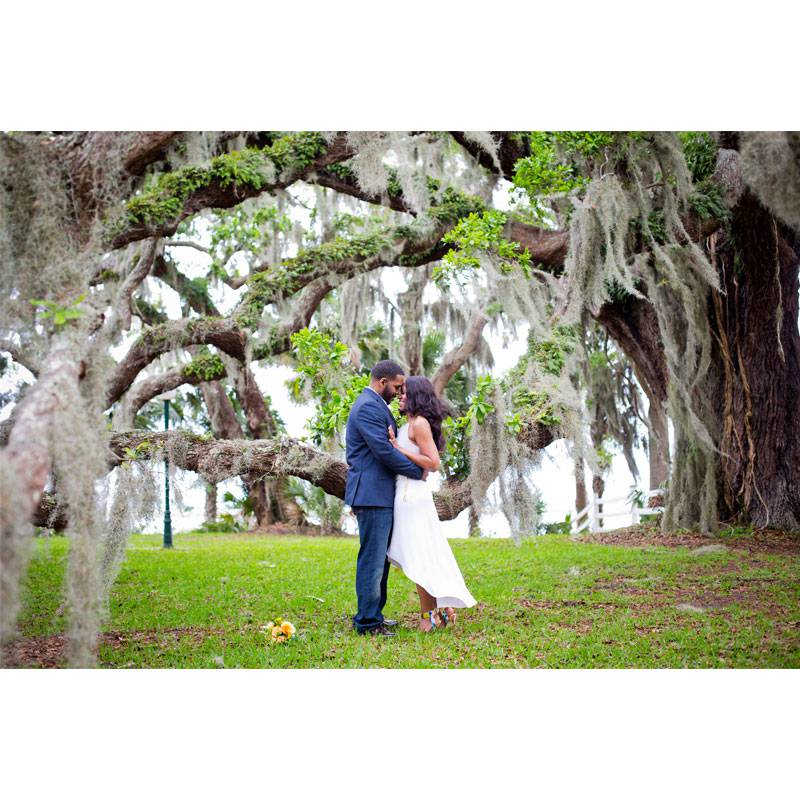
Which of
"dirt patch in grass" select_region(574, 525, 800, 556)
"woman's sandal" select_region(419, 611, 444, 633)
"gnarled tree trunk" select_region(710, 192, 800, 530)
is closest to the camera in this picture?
"woman's sandal" select_region(419, 611, 444, 633)

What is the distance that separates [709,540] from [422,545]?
429cm

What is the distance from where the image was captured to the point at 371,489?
4.38 m

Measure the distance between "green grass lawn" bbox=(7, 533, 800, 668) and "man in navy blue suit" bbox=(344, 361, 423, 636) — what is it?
0.22 meters

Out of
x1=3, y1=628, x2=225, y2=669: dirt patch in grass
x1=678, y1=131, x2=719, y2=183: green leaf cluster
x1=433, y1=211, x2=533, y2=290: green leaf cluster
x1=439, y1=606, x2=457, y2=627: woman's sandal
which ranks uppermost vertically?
x1=678, y1=131, x2=719, y2=183: green leaf cluster

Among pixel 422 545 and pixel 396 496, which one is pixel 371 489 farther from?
pixel 422 545

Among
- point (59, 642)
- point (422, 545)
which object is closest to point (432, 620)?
point (422, 545)

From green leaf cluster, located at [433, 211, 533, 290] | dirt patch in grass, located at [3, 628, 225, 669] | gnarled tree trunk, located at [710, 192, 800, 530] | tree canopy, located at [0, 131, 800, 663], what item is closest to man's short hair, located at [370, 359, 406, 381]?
tree canopy, located at [0, 131, 800, 663]

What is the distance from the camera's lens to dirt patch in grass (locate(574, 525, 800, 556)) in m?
7.25

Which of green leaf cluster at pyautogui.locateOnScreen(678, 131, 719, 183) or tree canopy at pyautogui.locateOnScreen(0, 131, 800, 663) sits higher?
green leaf cluster at pyautogui.locateOnScreen(678, 131, 719, 183)

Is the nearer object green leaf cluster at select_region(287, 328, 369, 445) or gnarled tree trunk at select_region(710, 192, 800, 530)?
green leaf cluster at select_region(287, 328, 369, 445)

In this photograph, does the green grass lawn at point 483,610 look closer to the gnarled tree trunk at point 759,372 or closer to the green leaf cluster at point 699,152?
the gnarled tree trunk at point 759,372

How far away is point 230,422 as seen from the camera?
39.5 feet

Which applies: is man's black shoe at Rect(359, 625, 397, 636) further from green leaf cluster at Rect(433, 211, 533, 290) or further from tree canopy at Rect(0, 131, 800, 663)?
green leaf cluster at Rect(433, 211, 533, 290)

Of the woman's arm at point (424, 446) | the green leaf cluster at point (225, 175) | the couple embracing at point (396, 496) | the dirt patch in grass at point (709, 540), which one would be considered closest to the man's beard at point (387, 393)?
the couple embracing at point (396, 496)
